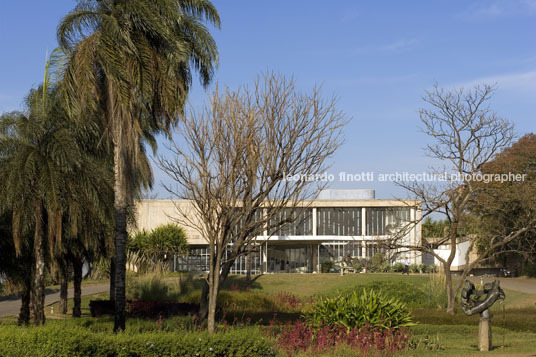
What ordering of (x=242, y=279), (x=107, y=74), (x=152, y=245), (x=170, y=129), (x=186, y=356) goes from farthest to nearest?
1. (x=152, y=245)
2. (x=242, y=279)
3. (x=170, y=129)
4. (x=107, y=74)
5. (x=186, y=356)

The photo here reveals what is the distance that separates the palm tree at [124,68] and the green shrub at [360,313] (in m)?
5.60

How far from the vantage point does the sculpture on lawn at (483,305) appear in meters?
15.2

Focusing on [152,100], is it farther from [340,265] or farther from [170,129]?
[340,265]

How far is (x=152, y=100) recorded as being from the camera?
18578 millimetres

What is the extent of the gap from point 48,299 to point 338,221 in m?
26.4

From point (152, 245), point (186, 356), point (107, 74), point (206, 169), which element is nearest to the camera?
point (186, 356)

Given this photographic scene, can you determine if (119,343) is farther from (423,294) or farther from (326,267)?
(326,267)

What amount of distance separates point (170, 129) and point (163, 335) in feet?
27.3

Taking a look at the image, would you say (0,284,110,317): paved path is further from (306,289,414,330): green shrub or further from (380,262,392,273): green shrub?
(380,262,392,273): green shrub

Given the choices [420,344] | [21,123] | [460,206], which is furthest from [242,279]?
[420,344]

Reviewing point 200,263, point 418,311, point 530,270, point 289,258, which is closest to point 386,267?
point 530,270

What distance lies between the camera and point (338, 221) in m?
55.9

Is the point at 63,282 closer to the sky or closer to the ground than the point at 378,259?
closer to the ground

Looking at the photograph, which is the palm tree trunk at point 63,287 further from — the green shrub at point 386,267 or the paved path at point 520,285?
the green shrub at point 386,267
